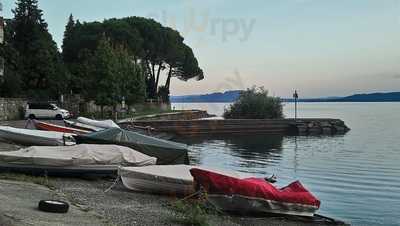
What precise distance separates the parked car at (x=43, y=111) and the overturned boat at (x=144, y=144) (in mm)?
33388

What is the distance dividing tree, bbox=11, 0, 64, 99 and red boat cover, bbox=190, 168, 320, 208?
50060 millimetres

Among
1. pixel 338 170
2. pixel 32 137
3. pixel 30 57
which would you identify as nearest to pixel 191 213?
pixel 32 137

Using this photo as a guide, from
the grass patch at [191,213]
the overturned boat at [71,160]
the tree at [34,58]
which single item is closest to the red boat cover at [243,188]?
the grass patch at [191,213]

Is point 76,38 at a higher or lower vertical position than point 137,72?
higher

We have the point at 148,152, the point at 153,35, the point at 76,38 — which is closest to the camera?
the point at 148,152

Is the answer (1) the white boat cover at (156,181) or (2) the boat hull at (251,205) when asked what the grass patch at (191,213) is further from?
(1) the white boat cover at (156,181)

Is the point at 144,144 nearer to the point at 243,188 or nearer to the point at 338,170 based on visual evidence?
the point at 243,188

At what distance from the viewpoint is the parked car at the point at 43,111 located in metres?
53.1

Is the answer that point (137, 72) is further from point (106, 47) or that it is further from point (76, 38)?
point (76, 38)

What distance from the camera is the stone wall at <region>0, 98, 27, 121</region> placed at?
5028cm

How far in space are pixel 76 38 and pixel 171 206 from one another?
2914 inches

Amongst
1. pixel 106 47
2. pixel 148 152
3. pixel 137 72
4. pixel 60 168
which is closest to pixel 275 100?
pixel 137 72

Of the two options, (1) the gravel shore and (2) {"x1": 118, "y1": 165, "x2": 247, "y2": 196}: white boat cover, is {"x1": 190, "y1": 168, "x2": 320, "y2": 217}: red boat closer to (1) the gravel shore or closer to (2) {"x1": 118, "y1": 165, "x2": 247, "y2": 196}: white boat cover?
(1) the gravel shore

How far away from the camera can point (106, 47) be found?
6094cm
